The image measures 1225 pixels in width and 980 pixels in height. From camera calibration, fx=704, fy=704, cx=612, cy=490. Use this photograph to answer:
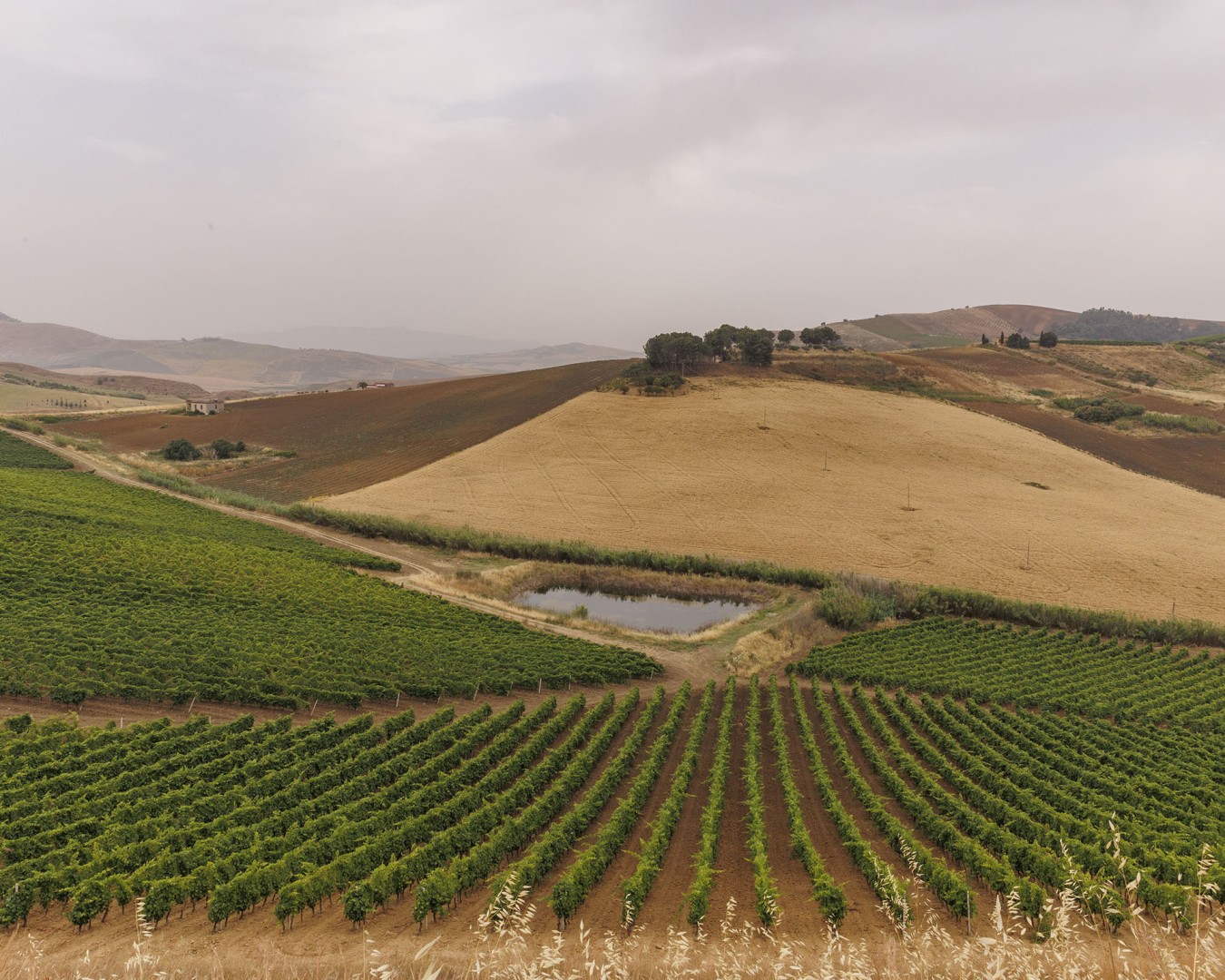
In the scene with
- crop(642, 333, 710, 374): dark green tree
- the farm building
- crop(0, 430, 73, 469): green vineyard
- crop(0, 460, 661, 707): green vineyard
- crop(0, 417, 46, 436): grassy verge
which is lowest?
crop(0, 460, 661, 707): green vineyard

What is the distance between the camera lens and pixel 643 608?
152ft

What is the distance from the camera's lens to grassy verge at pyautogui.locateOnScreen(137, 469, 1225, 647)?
40.0 metres

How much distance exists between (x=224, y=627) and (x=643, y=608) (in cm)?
2447

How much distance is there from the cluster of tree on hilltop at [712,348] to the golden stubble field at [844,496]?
11.6 metres

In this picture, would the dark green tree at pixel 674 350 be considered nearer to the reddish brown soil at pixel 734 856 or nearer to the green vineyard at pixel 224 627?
the green vineyard at pixel 224 627

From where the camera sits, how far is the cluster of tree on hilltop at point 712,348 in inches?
4016

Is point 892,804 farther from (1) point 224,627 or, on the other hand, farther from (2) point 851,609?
(1) point 224,627

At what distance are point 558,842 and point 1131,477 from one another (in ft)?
252

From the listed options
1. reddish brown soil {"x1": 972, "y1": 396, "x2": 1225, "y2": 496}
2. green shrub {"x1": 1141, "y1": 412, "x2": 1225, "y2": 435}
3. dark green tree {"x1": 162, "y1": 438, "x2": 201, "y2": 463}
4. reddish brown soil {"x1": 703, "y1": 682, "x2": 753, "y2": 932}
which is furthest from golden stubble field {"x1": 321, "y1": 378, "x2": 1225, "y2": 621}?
reddish brown soil {"x1": 703, "y1": 682, "x2": 753, "y2": 932}

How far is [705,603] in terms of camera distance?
47.0 metres

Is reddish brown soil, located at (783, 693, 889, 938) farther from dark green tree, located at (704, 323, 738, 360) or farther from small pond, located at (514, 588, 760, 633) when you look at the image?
dark green tree, located at (704, 323, 738, 360)

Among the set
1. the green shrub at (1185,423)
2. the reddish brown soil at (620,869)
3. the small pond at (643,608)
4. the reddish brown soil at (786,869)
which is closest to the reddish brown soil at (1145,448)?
the green shrub at (1185,423)

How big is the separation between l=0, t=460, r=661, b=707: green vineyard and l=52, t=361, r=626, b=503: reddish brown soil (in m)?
23.1

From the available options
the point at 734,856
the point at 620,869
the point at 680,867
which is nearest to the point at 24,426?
the point at 620,869
